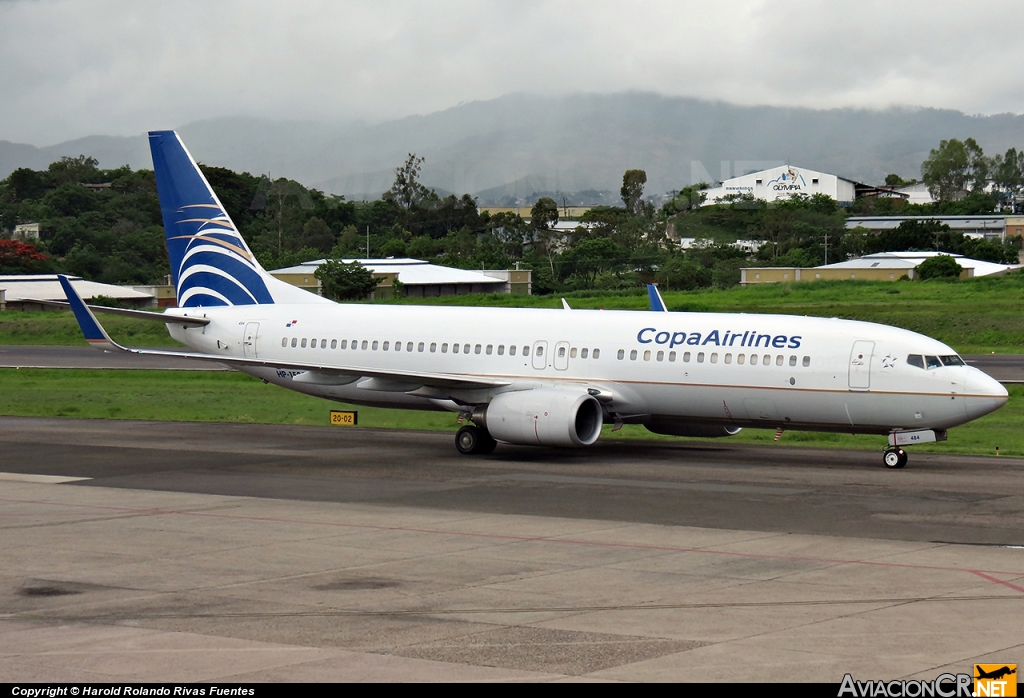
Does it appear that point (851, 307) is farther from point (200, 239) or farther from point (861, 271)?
point (200, 239)

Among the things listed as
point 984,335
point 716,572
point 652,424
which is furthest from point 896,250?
point 716,572

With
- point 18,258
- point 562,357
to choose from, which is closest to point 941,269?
point 562,357

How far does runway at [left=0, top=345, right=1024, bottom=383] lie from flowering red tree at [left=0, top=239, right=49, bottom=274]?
189ft

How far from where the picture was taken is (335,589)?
1623 centimetres

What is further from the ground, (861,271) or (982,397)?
(861,271)

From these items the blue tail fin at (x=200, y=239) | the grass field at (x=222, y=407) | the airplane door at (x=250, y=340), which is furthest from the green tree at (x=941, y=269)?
the airplane door at (x=250, y=340)

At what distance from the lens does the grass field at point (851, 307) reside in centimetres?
6881

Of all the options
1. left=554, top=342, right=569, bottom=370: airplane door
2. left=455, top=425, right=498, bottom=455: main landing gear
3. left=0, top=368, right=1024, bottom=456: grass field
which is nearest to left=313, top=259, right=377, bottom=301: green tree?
left=0, top=368, right=1024, bottom=456: grass field

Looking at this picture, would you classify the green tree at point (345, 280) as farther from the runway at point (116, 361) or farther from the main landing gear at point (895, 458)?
the main landing gear at point (895, 458)

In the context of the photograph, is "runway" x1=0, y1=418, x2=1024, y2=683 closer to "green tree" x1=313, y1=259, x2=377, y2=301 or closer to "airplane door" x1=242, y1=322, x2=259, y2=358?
"airplane door" x1=242, y1=322, x2=259, y2=358

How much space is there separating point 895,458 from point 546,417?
7988 millimetres

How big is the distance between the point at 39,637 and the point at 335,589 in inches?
154

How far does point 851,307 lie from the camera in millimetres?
74500

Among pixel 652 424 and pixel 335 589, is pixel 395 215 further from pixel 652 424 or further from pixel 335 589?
pixel 335 589
